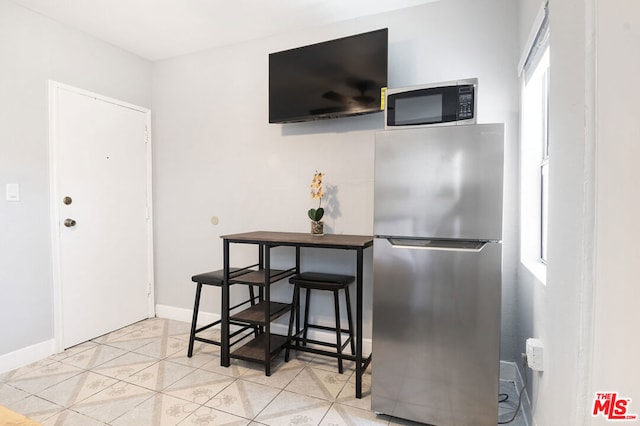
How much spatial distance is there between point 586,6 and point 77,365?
3.46 metres

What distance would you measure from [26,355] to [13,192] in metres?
1.24

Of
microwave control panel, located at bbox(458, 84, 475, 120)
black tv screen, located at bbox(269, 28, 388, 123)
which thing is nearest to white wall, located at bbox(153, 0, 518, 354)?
black tv screen, located at bbox(269, 28, 388, 123)

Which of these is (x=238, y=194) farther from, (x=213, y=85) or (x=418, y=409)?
(x=418, y=409)

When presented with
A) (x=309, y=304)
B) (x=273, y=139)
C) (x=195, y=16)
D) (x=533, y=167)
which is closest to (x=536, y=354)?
(x=533, y=167)

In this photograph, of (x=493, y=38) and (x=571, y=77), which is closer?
(x=571, y=77)

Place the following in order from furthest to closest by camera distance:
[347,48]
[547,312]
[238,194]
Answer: [238,194], [347,48], [547,312]

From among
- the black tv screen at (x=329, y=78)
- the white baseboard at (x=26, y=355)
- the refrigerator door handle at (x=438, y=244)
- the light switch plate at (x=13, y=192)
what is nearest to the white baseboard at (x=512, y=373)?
the refrigerator door handle at (x=438, y=244)

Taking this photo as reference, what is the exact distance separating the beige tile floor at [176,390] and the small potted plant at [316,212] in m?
1.05

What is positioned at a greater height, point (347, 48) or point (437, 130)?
point (347, 48)

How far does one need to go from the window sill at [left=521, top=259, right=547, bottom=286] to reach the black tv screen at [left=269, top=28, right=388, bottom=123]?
141 cm

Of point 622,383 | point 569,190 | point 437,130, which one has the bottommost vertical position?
point 622,383

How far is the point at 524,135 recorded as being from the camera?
6.46ft

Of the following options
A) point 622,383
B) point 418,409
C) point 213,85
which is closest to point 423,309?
point 418,409

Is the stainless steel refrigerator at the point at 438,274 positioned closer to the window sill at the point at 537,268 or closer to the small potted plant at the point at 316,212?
the window sill at the point at 537,268
